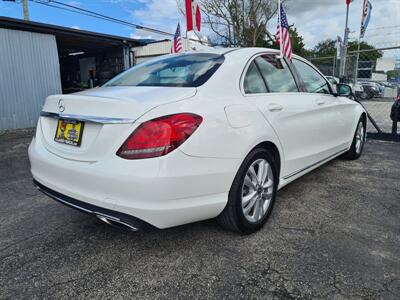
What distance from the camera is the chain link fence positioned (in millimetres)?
7180

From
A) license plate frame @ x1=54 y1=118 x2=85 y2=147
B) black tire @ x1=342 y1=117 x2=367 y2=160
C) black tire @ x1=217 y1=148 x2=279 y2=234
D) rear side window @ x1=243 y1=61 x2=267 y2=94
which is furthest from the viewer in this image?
black tire @ x1=342 y1=117 x2=367 y2=160

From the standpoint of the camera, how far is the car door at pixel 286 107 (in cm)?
276

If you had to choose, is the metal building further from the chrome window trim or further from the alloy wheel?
the alloy wheel

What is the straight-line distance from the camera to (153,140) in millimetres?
1956

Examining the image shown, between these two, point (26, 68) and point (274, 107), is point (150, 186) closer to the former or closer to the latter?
point (274, 107)

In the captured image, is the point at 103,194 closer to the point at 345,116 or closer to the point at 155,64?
the point at 155,64

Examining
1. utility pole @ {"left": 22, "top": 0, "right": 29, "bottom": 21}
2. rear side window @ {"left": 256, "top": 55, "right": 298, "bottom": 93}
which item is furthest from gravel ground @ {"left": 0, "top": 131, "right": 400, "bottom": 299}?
utility pole @ {"left": 22, "top": 0, "right": 29, "bottom": 21}

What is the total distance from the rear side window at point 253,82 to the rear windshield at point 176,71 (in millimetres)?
266

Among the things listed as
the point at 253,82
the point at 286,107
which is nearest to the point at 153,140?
the point at 253,82

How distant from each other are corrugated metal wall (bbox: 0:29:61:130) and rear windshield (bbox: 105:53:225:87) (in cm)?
753

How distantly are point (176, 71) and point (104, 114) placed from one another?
0.93 meters

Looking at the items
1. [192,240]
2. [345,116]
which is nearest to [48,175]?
[192,240]

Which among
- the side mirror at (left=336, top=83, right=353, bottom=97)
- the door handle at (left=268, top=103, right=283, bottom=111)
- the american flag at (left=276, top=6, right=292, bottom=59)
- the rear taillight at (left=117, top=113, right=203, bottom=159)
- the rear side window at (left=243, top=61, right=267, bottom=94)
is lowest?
the rear taillight at (left=117, top=113, right=203, bottom=159)

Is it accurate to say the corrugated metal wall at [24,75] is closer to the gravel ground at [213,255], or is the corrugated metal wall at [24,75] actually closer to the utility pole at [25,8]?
the gravel ground at [213,255]
